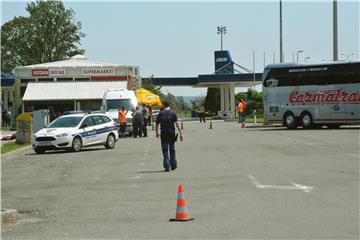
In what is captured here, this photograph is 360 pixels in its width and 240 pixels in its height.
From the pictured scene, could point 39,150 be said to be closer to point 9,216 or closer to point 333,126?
point 9,216

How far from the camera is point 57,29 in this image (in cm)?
10738

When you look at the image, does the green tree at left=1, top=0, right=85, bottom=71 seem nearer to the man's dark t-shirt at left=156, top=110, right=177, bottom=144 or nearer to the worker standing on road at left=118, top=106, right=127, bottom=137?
the worker standing on road at left=118, top=106, right=127, bottom=137

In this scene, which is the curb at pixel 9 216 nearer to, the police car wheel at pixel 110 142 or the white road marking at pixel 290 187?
the white road marking at pixel 290 187

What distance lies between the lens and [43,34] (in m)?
106

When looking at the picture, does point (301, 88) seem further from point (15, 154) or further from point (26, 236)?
point (26, 236)

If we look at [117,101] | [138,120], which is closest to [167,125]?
[138,120]

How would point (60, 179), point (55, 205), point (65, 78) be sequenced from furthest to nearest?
point (65, 78), point (60, 179), point (55, 205)

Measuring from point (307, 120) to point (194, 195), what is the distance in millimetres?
28446

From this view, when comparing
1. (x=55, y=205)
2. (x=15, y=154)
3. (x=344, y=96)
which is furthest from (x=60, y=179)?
(x=344, y=96)

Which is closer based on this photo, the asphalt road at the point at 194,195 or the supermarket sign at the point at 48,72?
the asphalt road at the point at 194,195

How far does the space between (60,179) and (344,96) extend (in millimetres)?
24426

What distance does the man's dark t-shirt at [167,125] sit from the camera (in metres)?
18.5

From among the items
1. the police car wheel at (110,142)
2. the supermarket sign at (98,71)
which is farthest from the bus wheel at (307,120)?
the police car wheel at (110,142)

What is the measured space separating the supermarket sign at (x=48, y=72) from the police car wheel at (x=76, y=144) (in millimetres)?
24403
